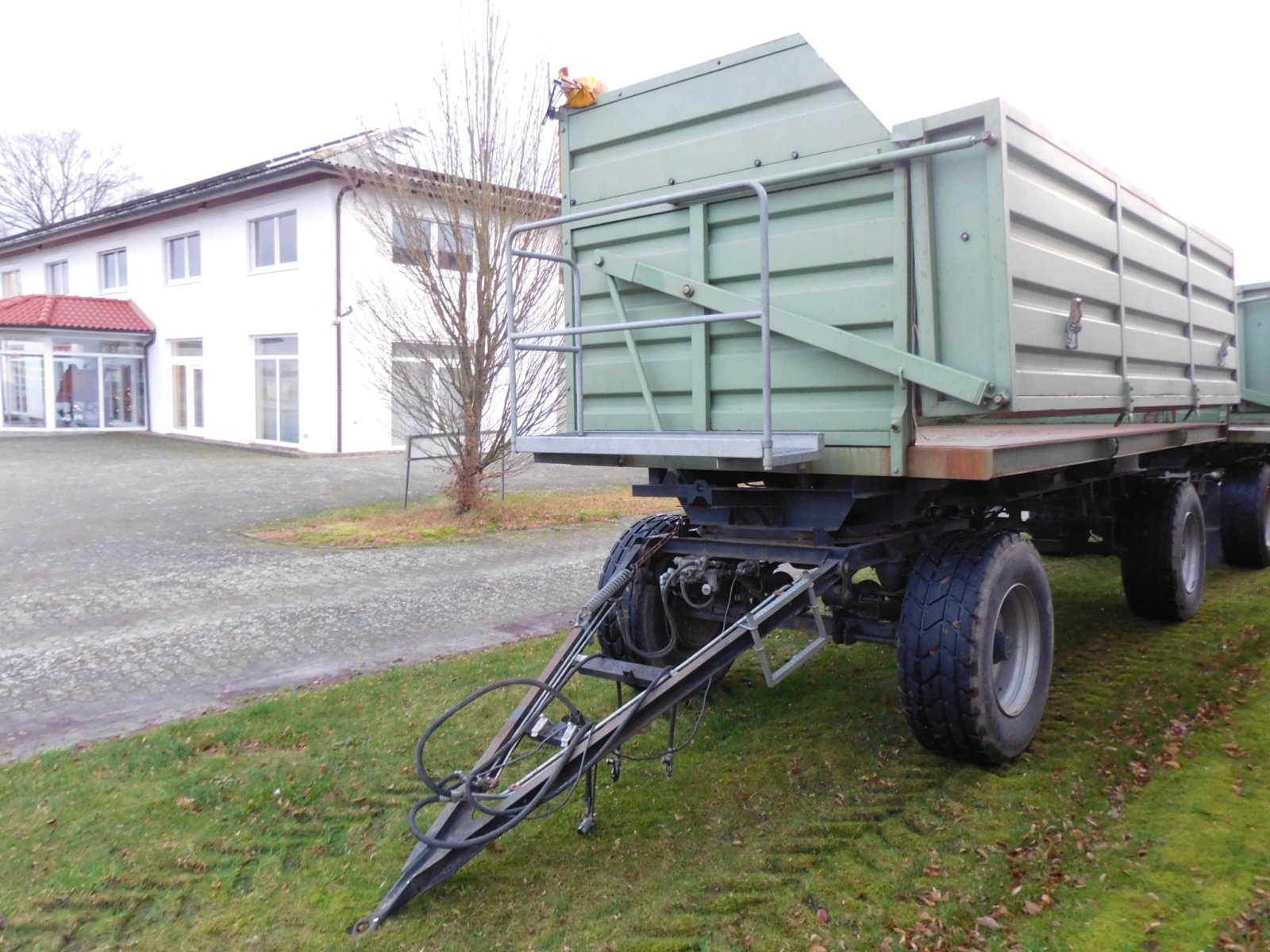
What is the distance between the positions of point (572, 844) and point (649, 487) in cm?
172

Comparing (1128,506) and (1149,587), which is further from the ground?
(1128,506)

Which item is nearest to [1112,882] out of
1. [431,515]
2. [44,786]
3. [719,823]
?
[719,823]

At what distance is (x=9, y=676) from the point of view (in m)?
5.76

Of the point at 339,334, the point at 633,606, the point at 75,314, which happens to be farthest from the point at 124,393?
the point at 633,606

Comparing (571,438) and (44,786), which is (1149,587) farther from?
(44,786)

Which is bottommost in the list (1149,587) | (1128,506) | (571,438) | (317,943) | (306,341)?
(317,943)

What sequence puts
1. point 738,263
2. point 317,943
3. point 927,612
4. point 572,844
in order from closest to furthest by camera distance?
point 317,943 → point 572,844 → point 927,612 → point 738,263

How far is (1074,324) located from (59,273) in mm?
30612

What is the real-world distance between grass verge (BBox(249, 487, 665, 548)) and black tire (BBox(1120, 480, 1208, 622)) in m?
6.82

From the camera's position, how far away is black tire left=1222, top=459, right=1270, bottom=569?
8141 mm

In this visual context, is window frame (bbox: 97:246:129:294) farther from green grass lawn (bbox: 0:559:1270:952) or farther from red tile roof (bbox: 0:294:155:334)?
green grass lawn (bbox: 0:559:1270:952)

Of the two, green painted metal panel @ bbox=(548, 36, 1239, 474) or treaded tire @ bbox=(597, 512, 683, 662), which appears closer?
green painted metal panel @ bbox=(548, 36, 1239, 474)

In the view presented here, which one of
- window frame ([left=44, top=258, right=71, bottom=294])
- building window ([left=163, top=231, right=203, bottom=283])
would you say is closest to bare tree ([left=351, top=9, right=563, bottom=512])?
building window ([left=163, top=231, right=203, bottom=283])

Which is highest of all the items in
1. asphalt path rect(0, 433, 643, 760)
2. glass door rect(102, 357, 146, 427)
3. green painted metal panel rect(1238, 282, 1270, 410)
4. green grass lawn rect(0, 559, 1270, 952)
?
glass door rect(102, 357, 146, 427)
